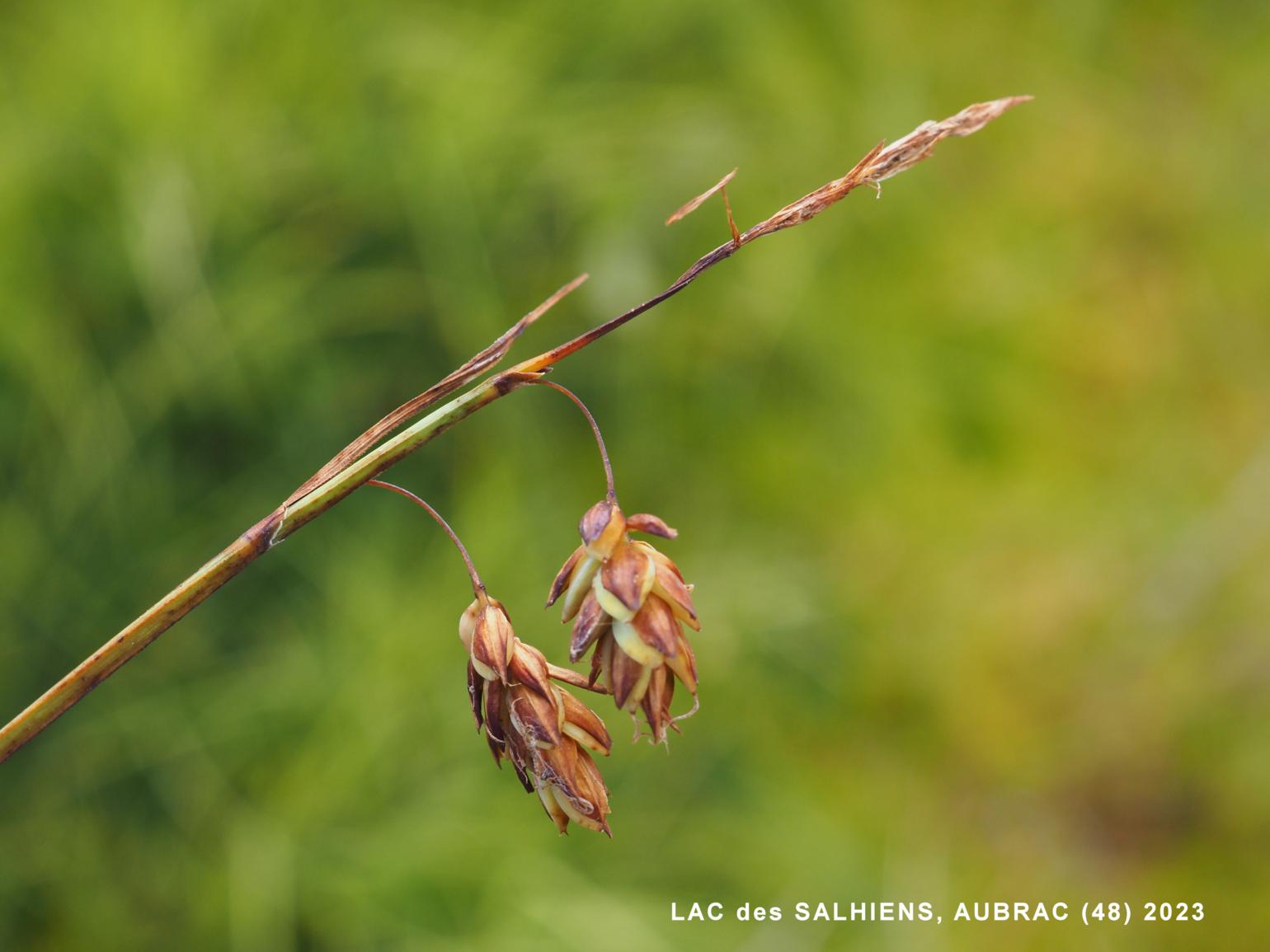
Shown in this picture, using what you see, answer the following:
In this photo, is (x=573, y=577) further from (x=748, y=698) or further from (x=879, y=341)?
(x=879, y=341)

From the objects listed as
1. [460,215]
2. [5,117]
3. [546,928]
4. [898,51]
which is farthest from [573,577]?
[898,51]

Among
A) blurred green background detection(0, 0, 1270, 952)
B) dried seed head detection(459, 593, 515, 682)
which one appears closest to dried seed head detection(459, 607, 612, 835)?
dried seed head detection(459, 593, 515, 682)

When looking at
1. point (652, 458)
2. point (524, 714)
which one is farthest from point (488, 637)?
point (652, 458)

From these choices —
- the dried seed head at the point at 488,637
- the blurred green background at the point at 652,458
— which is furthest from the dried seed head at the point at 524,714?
the blurred green background at the point at 652,458

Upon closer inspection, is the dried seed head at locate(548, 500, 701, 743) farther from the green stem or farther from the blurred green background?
the blurred green background

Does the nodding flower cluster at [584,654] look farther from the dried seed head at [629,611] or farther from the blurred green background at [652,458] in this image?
the blurred green background at [652,458]
